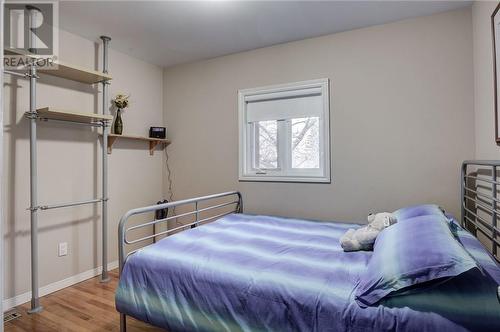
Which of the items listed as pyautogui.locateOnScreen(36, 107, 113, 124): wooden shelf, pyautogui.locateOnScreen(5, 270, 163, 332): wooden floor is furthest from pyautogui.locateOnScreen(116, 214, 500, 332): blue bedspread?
pyautogui.locateOnScreen(36, 107, 113, 124): wooden shelf

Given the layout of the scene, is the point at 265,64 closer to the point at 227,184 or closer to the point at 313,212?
the point at 227,184

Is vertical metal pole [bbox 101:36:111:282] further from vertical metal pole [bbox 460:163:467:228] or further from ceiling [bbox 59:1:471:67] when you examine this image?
vertical metal pole [bbox 460:163:467:228]

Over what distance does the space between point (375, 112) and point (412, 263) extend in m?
1.76

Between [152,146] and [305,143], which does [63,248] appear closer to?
[152,146]

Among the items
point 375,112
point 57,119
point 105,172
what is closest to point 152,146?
point 105,172

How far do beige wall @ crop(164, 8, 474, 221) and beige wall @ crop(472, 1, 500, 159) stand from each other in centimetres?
8

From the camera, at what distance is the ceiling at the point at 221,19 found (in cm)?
227

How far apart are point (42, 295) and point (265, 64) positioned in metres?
2.98

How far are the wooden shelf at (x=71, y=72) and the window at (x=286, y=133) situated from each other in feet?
4.65

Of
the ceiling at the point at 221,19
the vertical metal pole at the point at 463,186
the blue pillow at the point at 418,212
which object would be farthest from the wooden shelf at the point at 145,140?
the vertical metal pole at the point at 463,186

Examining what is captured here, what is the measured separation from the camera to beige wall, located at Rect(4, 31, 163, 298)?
7.63ft

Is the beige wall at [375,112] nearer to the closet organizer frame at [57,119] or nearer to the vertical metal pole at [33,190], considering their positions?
the closet organizer frame at [57,119]

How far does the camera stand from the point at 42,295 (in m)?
2.47

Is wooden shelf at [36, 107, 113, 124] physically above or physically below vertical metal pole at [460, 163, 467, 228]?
above
